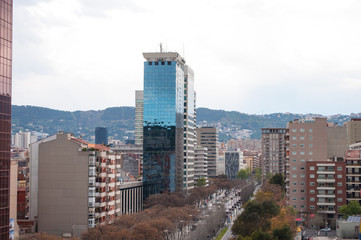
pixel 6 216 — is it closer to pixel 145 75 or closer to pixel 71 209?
pixel 71 209

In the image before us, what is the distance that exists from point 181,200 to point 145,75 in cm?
3911

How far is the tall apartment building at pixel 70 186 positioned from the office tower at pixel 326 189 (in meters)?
48.1

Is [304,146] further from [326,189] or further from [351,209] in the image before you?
[351,209]

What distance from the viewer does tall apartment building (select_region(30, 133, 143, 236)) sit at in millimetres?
100875

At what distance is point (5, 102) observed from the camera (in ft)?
204

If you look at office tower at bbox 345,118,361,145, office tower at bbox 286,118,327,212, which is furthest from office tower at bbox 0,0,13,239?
office tower at bbox 345,118,361,145

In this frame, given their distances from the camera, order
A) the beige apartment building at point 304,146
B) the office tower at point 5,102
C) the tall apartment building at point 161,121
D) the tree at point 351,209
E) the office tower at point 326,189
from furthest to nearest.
A: the tall apartment building at point 161,121 → the beige apartment building at point 304,146 → the office tower at point 326,189 → the tree at point 351,209 → the office tower at point 5,102

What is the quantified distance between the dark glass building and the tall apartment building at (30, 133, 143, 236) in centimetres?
5562

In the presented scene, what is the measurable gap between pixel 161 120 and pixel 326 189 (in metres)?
54.9

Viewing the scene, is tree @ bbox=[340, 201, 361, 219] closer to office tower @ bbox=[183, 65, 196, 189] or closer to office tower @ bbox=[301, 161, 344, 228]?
office tower @ bbox=[301, 161, 344, 228]

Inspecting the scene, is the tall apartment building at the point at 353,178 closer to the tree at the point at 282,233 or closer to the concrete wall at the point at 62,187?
the tree at the point at 282,233

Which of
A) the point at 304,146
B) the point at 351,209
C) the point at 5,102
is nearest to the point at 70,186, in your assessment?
the point at 5,102

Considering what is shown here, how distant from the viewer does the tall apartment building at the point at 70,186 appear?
331 feet

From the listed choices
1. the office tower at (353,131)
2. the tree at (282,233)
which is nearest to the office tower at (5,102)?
the tree at (282,233)
